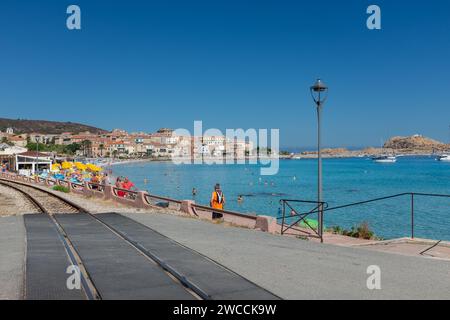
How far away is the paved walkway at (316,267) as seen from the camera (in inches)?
261

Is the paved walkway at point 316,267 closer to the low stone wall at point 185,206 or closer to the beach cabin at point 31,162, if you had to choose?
the low stone wall at point 185,206

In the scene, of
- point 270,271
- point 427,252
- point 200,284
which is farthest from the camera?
point 427,252

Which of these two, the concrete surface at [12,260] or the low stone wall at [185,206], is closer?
the concrete surface at [12,260]

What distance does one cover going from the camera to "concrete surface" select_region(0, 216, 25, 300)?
6.63m

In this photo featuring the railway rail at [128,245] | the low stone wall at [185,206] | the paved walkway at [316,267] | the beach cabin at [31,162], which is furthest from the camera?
the beach cabin at [31,162]

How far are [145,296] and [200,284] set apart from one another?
0.92m

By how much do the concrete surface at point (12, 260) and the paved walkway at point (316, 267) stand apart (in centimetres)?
336

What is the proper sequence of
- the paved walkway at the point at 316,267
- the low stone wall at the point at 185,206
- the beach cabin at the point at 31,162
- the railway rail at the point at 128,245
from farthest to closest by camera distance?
the beach cabin at the point at 31,162 < the low stone wall at the point at 185,206 < the paved walkway at the point at 316,267 < the railway rail at the point at 128,245

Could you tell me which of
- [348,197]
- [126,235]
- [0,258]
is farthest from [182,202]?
[348,197]

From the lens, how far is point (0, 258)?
9.09 m

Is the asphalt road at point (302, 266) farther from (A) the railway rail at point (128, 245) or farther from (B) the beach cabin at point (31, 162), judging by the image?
(B) the beach cabin at point (31, 162)

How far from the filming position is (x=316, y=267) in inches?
326

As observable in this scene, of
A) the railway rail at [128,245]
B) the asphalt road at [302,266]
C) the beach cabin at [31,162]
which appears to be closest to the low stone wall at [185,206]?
the asphalt road at [302,266]
